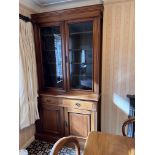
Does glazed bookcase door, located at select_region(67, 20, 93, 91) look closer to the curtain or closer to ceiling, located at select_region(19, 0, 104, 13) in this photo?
ceiling, located at select_region(19, 0, 104, 13)

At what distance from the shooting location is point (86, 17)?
90.0 inches

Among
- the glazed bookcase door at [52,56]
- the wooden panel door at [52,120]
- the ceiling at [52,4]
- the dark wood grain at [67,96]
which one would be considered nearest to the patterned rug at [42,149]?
the dark wood grain at [67,96]

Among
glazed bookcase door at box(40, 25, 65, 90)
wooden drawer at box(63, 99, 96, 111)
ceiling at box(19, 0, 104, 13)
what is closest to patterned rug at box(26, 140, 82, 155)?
wooden drawer at box(63, 99, 96, 111)

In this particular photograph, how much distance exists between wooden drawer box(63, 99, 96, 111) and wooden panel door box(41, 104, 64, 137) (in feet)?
0.52

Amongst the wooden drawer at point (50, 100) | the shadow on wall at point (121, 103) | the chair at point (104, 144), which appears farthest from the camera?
the wooden drawer at point (50, 100)

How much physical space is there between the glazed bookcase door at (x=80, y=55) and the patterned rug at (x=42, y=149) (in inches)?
40.2

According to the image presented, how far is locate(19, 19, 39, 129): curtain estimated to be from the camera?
2.29 meters

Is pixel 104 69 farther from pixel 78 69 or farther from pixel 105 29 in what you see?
pixel 105 29

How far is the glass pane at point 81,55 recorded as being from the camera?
7.99 feet

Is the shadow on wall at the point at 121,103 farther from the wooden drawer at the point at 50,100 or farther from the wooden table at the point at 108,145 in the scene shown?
the wooden table at the point at 108,145

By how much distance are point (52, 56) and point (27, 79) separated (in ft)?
2.01
